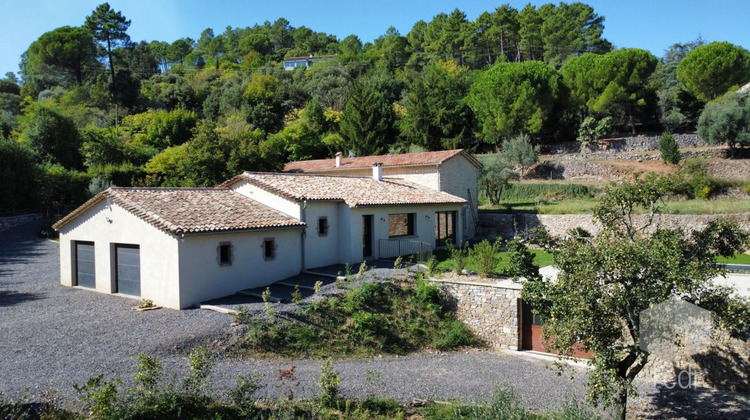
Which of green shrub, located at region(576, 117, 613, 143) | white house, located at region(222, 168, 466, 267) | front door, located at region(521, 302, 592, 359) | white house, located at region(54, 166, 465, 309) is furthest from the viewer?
green shrub, located at region(576, 117, 613, 143)

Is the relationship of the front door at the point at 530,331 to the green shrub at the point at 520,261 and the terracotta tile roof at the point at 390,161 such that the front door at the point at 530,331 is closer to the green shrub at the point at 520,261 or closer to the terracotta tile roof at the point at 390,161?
the green shrub at the point at 520,261

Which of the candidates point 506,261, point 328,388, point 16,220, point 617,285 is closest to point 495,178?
point 506,261

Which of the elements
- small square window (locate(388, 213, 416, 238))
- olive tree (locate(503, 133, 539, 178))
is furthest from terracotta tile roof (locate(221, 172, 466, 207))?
olive tree (locate(503, 133, 539, 178))

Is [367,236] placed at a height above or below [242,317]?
above

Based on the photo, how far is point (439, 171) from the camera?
28.6 metres

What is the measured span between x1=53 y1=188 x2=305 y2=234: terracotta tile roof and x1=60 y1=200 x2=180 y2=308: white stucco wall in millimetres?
363

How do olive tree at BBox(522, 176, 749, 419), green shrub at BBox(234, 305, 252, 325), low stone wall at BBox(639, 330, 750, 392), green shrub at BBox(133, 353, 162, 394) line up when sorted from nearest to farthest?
olive tree at BBox(522, 176, 749, 419), green shrub at BBox(133, 353, 162, 394), low stone wall at BBox(639, 330, 750, 392), green shrub at BBox(234, 305, 252, 325)

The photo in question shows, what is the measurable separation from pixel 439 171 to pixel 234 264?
48.9 ft

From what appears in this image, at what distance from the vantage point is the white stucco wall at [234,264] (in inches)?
623

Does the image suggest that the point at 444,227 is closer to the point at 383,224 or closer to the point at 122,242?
the point at 383,224

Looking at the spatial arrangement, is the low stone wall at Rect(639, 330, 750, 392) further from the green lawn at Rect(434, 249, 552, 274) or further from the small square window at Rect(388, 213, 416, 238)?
the small square window at Rect(388, 213, 416, 238)

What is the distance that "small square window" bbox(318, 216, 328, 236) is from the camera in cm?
2112

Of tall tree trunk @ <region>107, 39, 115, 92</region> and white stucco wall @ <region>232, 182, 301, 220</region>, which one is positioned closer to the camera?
white stucco wall @ <region>232, 182, 301, 220</region>

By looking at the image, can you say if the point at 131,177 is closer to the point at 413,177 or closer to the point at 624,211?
the point at 413,177
